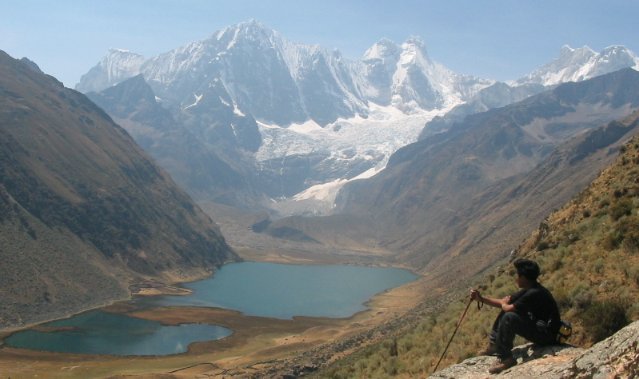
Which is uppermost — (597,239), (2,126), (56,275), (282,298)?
(2,126)

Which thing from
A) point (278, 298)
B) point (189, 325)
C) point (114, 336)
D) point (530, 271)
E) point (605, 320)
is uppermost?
point (530, 271)

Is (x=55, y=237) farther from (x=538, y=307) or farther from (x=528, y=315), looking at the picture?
(x=538, y=307)

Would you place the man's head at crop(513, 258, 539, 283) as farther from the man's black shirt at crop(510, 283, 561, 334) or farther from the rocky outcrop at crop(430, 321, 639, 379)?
the rocky outcrop at crop(430, 321, 639, 379)

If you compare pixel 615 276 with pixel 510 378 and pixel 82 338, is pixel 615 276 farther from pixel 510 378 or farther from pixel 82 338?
pixel 82 338

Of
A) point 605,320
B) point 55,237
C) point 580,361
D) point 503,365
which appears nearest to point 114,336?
point 55,237

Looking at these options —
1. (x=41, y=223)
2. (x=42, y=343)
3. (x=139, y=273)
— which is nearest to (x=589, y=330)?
(x=42, y=343)

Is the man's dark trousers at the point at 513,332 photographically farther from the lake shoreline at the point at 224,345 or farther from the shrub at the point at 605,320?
the lake shoreline at the point at 224,345
